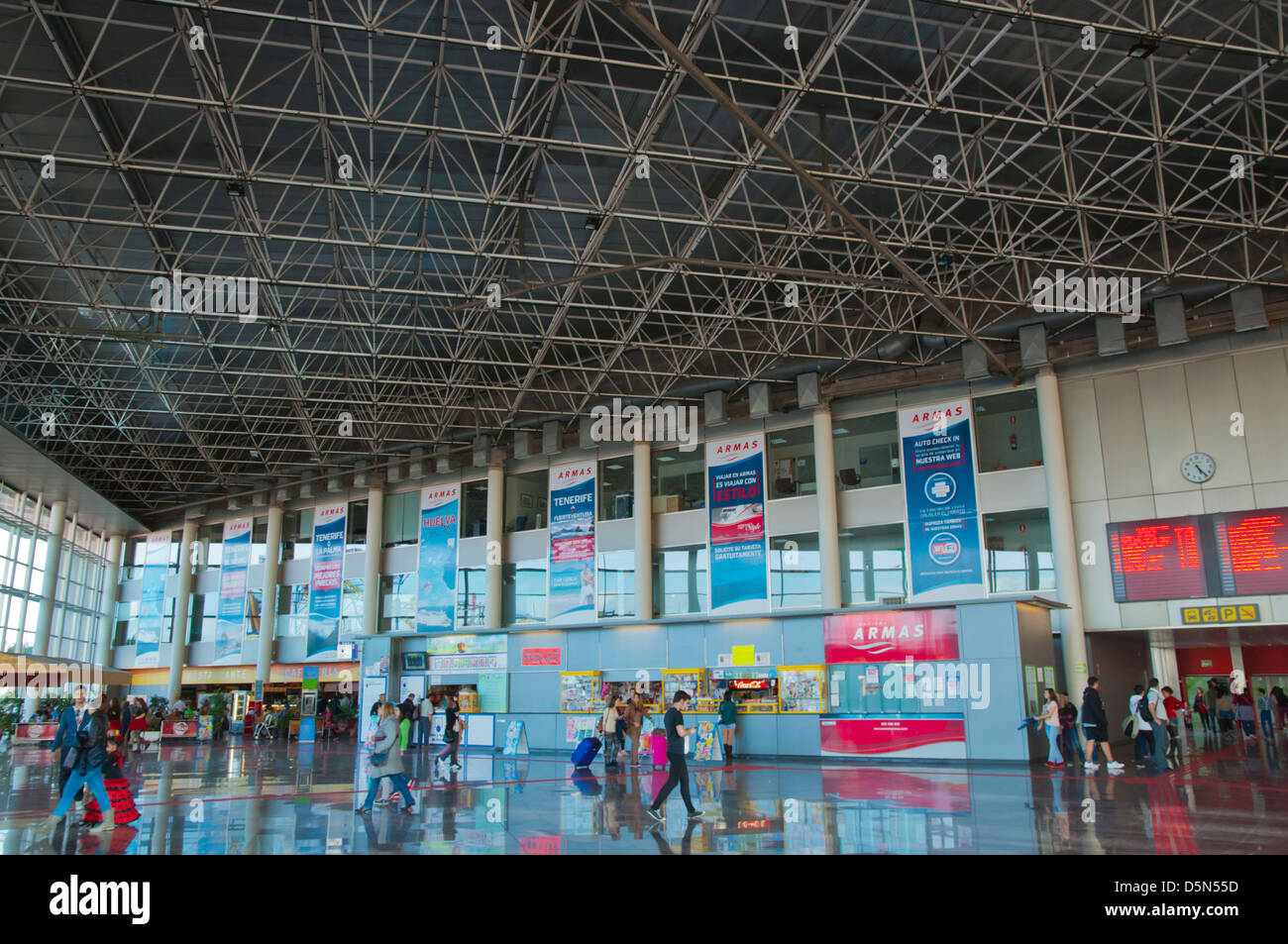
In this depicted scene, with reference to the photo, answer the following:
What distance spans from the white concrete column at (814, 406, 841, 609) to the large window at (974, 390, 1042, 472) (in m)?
4.61

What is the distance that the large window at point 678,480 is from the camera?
3344 cm

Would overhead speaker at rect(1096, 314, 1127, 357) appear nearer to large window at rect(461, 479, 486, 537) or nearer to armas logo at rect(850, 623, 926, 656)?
armas logo at rect(850, 623, 926, 656)

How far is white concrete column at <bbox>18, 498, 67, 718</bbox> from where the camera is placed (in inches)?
1746

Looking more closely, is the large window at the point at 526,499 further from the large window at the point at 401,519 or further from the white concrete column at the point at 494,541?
the large window at the point at 401,519

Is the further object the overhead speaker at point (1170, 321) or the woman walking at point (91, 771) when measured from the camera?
the overhead speaker at point (1170, 321)

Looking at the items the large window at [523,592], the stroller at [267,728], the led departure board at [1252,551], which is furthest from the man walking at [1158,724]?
the stroller at [267,728]

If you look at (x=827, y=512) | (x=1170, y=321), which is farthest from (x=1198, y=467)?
(x=827, y=512)

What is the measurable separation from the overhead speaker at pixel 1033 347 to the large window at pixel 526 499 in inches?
756

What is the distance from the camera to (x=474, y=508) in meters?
39.9

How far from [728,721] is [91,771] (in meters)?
15.7

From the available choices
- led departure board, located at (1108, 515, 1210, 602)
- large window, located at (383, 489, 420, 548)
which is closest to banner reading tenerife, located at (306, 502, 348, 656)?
large window, located at (383, 489, 420, 548)
